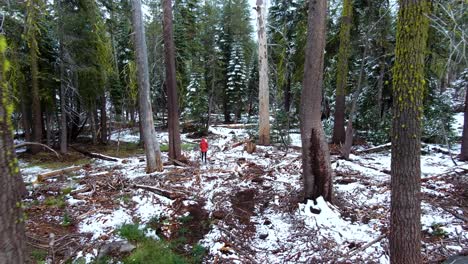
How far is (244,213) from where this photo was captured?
6.45m

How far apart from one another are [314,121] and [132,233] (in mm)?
4463

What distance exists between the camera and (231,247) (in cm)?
518

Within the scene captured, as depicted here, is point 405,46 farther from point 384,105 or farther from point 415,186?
point 384,105

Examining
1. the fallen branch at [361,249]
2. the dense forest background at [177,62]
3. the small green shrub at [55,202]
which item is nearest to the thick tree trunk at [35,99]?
the dense forest background at [177,62]

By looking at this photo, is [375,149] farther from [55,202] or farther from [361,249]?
[55,202]

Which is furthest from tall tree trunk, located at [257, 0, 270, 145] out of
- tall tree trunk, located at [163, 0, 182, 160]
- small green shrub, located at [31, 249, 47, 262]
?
small green shrub, located at [31, 249, 47, 262]

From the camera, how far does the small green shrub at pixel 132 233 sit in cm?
552

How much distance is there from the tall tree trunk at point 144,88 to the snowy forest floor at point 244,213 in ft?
2.06

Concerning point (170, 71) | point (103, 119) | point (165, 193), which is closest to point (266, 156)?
point (165, 193)

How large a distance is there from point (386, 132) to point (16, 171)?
15331 millimetres

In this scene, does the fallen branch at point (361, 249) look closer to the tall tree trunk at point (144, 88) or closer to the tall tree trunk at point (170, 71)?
the tall tree trunk at point (144, 88)

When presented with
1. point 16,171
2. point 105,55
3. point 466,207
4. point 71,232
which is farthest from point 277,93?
point 16,171

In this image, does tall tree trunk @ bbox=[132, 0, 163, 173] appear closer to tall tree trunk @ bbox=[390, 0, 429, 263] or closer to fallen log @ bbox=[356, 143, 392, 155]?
tall tree trunk @ bbox=[390, 0, 429, 263]

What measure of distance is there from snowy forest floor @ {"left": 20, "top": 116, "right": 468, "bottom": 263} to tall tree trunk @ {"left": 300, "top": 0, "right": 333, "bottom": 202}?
0.45 metres
